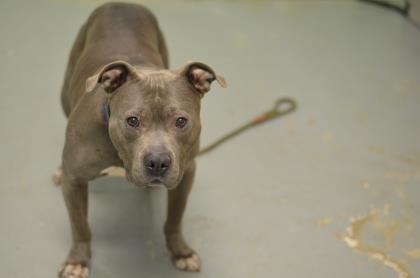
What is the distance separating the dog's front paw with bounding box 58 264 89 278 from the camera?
2682 millimetres

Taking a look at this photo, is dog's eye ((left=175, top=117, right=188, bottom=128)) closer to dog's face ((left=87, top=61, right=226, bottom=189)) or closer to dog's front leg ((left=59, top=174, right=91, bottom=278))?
dog's face ((left=87, top=61, right=226, bottom=189))

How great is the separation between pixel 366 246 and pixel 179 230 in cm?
96

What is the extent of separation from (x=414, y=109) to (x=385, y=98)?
0.73ft

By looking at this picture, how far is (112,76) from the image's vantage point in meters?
2.36

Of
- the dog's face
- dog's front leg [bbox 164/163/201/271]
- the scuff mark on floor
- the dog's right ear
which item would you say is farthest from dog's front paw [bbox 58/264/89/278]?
the scuff mark on floor

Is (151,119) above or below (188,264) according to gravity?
above

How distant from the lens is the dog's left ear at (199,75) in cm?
240

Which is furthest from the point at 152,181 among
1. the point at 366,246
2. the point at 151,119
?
the point at 366,246

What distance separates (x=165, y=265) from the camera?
2828 mm

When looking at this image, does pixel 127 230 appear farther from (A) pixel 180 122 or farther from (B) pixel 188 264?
(A) pixel 180 122

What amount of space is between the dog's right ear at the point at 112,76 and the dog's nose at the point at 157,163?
1.18ft

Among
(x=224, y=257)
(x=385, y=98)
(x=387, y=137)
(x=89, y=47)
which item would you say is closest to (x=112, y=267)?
(x=224, y=257)

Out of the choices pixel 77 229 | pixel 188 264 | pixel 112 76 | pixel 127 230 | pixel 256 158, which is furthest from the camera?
pixel 256 158

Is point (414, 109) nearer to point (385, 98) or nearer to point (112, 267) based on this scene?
point (385, 98)
